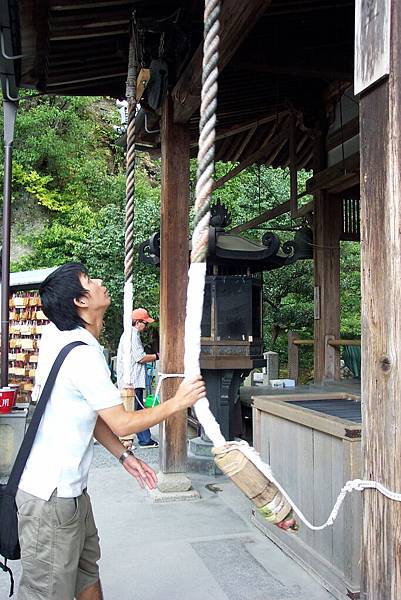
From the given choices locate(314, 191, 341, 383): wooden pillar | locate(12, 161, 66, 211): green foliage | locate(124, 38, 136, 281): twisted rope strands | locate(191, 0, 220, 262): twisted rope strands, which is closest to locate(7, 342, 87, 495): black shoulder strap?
locate(191, 0, 220, 262): twisted rope strands

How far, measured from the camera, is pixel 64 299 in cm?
219

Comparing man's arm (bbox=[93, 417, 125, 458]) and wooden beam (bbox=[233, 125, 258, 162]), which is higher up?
wooden beam (bbox=[233, 125, 258, 162])

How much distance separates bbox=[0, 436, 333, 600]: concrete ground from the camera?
3193 mm

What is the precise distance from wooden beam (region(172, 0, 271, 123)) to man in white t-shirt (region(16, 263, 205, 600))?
209 centimetres

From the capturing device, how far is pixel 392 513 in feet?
5.33

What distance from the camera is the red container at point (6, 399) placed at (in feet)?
18.6

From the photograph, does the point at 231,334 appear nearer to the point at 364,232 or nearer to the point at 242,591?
the point at 242,591

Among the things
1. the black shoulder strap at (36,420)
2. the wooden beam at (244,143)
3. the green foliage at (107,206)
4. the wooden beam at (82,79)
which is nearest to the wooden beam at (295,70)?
the wooden beam at (82,79)

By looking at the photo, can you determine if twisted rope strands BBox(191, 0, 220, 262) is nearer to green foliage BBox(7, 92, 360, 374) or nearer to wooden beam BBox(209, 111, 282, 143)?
wooden beam BBox(209, 111, 282, 143)

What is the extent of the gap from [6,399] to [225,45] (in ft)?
12.8

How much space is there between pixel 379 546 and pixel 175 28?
13.7 ft

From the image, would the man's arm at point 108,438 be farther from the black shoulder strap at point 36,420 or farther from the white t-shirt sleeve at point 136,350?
the white t-shirt sleeve at point 136,350

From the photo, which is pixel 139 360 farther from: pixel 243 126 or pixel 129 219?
pixel 129 219

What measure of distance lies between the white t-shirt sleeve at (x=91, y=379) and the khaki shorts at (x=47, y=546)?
37 centimetres
